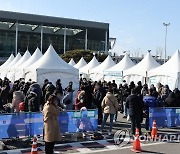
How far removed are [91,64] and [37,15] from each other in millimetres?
33539

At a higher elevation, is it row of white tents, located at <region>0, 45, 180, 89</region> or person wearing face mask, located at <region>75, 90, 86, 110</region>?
row of white tents, located at <region>0, 45, 180, 89</region>

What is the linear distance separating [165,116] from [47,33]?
63242 mm

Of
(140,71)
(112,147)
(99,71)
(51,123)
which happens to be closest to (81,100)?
(112,147)

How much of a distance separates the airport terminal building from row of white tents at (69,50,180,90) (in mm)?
34651

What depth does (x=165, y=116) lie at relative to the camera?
12039 millimetres

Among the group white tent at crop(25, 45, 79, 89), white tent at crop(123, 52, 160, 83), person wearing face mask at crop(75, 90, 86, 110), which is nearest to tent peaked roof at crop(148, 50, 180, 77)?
white tent at crop(123, 52, 160, 83)

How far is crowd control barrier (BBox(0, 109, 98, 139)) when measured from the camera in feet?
29.7

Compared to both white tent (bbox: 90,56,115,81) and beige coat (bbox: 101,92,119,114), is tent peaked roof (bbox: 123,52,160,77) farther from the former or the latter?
beige coat (bbox: 101,92,119,114)

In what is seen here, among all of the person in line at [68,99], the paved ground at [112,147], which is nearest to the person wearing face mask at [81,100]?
the person in line at [68,99]

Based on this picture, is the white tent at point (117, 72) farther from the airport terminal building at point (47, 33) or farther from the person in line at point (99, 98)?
the airport terminal building at point (47, 33)

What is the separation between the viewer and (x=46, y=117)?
772 centimetres

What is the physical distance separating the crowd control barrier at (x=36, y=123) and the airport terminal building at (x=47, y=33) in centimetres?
5345

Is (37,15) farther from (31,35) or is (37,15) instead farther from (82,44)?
(82,44)

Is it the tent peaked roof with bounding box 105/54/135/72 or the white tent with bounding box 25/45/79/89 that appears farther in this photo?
the tent peaked roof with bounding box 105/54/135/72
